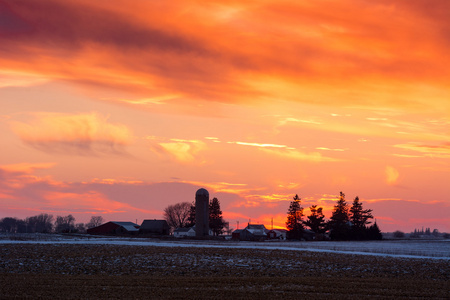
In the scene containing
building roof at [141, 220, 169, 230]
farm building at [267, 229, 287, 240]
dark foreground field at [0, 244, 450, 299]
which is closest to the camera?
dark foreground field at [0, 244, 450, 299]

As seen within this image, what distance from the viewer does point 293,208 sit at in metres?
162

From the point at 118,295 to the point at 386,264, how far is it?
26.9 m

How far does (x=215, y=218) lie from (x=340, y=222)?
4741cm

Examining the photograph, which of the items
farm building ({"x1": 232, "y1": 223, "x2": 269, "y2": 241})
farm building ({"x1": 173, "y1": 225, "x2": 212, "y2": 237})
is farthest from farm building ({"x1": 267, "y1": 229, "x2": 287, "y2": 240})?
farm building ({"x1": 173, "y1": 225, "x2": 212, "y2": 237})

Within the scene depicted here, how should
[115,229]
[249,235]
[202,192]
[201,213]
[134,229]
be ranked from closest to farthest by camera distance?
[201,213] < [202,192] < [249,235] < [115,229] < [134,229]

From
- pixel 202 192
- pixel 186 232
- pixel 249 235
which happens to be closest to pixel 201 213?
pixel 202 192

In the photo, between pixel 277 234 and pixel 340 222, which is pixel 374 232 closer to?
pixel 340 222

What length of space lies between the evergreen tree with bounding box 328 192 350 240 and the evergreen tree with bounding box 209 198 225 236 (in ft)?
135

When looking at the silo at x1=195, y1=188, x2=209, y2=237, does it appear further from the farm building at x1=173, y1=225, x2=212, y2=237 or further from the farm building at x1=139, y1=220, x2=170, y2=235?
the farm building at x1=139, y1=220, x2=170, y2=235

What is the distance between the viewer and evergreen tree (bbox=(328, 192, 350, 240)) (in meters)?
146

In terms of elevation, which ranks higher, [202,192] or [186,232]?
[202,192]

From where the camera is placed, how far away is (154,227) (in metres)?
184

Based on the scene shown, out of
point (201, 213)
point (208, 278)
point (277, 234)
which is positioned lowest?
point (208, 278)

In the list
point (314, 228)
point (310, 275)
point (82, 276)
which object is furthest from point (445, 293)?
point (314, 228)
